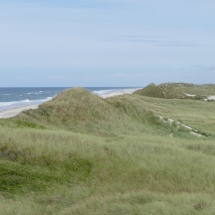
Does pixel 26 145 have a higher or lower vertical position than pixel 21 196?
higher

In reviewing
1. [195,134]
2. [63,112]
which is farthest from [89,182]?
[195,134]

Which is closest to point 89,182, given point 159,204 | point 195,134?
point 159,204

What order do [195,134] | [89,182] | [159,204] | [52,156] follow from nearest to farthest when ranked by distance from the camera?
1. [159,204]
2. [89,182]
3. [52,156]
4. [195,134]

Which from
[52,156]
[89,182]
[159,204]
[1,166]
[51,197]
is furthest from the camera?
[52,156]

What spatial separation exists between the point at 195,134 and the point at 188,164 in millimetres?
9810

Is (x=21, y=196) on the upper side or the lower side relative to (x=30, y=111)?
lower

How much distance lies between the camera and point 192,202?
6250 mm

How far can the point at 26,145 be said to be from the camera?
34.5 feet

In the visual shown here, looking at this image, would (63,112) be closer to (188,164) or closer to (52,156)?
(52,156)

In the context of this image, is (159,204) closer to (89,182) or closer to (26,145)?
(89,182)

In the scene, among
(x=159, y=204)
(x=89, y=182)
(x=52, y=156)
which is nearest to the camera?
(x=159, y=204)

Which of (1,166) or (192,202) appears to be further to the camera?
(1,166)

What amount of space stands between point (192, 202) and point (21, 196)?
12.1ft

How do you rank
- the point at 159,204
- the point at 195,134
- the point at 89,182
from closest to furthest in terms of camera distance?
the point at 159,204, the point at 89,182, the point at 195,134
